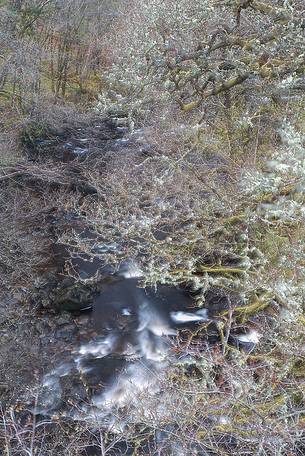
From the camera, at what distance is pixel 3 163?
1079 centimetres

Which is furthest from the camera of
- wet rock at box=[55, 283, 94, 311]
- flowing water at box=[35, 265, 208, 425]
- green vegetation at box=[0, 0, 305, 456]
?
wet rock at box=[55, 283, 94, 311]

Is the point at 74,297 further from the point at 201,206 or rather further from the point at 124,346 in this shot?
the point at 201,206

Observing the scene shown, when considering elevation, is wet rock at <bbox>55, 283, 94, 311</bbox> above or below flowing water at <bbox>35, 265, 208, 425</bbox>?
above

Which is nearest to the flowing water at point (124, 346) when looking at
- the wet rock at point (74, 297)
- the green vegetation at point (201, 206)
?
the wet rock at point (74, 297)

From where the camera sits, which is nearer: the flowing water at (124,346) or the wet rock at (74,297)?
the flowing water at (124,346)

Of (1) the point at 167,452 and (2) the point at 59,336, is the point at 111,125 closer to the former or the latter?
(2) the point at 59,336

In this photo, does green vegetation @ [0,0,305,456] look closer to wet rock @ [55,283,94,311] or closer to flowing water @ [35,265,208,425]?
wet rock @ [55,283,94,311]

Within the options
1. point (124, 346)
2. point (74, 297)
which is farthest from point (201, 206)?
point (74, 297)

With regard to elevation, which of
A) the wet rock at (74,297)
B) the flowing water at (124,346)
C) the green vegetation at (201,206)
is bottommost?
the flowing water at (124,346)

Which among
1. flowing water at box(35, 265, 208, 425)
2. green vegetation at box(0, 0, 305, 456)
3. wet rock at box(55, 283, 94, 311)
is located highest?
green vegetation at box(0, 0, 305, 456)

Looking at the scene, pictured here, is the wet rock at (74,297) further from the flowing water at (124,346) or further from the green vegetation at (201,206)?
the flowing water at (124,346)

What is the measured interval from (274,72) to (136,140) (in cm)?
774

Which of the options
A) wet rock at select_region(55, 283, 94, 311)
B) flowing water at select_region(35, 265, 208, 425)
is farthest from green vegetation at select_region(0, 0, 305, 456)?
flowing water at select_region(35, 265, 208, 425)

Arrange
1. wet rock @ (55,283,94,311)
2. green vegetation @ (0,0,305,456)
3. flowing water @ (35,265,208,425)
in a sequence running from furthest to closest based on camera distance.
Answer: wet rock @ (55,283,94,311)
flowing water @ (35,265,208,425)
green vegetation @ (0,0,305,456)
